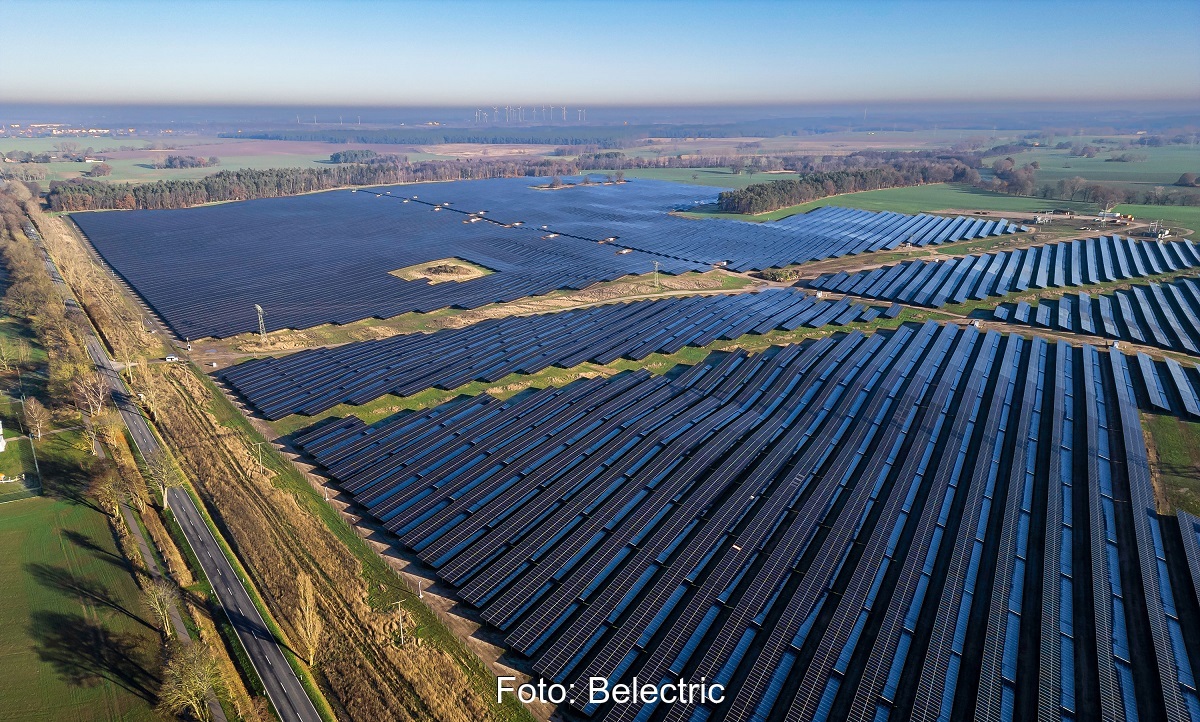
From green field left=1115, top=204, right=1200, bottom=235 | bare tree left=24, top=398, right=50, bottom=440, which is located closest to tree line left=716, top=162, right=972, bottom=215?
green field left=1115, top=204, right=1200, bottom=235

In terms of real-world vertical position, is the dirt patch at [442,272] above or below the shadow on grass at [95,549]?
above

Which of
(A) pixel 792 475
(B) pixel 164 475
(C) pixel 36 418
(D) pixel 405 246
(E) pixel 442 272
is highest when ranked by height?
(D) pixel 405 246

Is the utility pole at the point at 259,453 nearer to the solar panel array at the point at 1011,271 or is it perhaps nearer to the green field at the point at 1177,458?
the green field at the point at 1177,458

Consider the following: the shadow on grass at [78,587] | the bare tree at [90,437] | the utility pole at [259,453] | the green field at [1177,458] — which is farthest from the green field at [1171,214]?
the bare tree at [90,437]

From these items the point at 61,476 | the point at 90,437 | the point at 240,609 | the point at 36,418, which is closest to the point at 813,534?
the point at 240,609

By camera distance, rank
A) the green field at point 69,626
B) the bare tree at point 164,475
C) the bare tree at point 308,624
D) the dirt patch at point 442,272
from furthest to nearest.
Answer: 1. the dirt patch at point 442,272
2. the bare tree at point 164,475
3. the bare tree at point 308,624
4. the green field at point 69,626

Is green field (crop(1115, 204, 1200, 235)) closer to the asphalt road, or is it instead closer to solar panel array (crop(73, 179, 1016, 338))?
solar panel array (crop(73, 179, 1016, 338))

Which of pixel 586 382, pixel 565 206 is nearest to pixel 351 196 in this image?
pixel 565 206

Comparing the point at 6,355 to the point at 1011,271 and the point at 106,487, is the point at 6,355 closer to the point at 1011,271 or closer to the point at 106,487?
the point at 106,487
